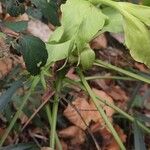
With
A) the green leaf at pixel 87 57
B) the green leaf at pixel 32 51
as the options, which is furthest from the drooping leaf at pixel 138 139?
the green leaf at pixel 32 51

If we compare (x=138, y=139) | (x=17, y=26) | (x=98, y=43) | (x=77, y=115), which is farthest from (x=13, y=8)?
(x=98, y=43)

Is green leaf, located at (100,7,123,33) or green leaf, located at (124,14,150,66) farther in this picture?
green leaf, located at (100,7,123,33)

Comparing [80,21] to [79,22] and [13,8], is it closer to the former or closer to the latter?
[79,22]

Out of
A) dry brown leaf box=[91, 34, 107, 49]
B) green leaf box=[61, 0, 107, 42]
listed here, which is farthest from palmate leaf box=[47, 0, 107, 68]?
dry brown leaf box=[91, 34, 107, 49]

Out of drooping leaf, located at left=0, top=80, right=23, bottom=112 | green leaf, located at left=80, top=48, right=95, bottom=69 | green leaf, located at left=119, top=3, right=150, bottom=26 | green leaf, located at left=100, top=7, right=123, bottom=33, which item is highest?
green leaf, located at left=119, top=3, right=150, bottom=26

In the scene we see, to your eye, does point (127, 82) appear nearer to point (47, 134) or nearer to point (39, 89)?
point (47, 134)

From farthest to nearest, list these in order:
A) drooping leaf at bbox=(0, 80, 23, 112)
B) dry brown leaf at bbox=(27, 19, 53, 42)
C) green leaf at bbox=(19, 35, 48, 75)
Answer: dry brown leaf at bbox=(27, 19, 53, 42)
drooping leaf at bbox=(0, 80, 23, 112)
green leaf at bbox=(19, 35, 48, 75)

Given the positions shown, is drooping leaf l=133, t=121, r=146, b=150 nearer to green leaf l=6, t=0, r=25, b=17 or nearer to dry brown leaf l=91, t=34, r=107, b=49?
green leaf l=6, t=0, r=25, b=17

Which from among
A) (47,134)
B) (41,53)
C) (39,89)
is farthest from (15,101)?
(41,53)

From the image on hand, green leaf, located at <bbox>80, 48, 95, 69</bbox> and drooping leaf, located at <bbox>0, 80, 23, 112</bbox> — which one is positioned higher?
green leaf, located at <bbox>80, 48, 95, 69</bbox>
